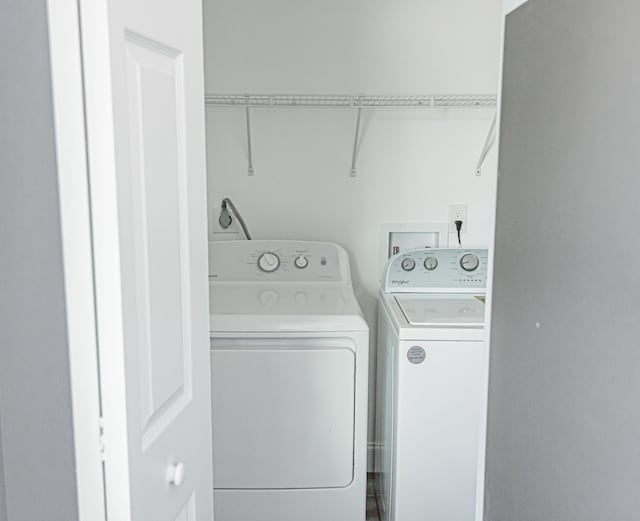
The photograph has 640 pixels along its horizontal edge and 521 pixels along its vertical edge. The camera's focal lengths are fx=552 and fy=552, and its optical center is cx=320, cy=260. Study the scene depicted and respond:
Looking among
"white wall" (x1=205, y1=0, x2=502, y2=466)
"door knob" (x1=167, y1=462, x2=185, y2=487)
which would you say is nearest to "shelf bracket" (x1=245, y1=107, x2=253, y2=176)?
"white wall" (x1=205, y1=0, x2=502, y2=466)

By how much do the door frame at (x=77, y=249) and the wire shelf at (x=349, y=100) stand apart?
1763 millimetres

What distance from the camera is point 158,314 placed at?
92 centimetres

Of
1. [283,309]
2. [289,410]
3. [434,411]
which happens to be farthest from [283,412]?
[434,411]

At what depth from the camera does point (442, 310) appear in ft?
6.92

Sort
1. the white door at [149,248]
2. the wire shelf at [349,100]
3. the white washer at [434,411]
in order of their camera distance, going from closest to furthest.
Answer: the white door at [149,248] → the white washer at [434,411] → the wire shelf at [349,100]

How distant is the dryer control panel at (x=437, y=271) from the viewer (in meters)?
2.42

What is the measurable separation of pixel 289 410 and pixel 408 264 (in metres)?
0.85

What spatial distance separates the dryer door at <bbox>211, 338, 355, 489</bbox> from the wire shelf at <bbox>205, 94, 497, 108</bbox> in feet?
3.57

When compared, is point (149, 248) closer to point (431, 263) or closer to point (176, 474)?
point (176, 474)

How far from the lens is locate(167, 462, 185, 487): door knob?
969 mm

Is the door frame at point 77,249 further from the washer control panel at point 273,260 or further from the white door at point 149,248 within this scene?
the washer control panel at point 273,260

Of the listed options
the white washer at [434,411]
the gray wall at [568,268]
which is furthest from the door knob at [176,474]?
the white washer at [434,411]

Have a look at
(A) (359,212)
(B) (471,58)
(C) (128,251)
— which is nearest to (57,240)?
(C) (128,251)

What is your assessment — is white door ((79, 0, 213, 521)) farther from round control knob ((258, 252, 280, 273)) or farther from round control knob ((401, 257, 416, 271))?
round control knob ((401, 257, 416, 271))
